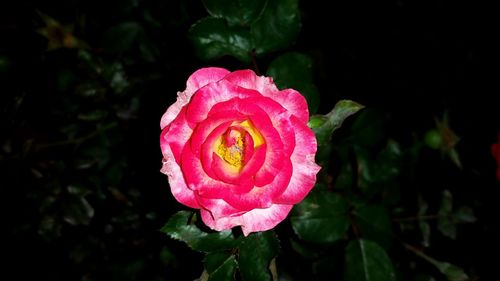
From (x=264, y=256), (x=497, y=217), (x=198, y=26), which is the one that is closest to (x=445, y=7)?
(x=497, y=217)

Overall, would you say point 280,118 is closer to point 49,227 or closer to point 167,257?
point 167,257

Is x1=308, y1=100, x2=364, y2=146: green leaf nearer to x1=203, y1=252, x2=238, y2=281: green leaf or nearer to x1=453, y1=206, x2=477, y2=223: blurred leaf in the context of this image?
x1=203, y1=252, x2=238, y2=281: green leaf

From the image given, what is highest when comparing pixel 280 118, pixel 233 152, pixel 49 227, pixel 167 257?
pixel 280 118

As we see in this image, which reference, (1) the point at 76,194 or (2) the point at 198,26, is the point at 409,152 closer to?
(2) the point at 198,26

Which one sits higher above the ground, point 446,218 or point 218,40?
point 218,40

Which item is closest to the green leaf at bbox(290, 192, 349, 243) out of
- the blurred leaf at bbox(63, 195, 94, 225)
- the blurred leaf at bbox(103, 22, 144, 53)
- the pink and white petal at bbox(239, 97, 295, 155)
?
the pink and white petal at bbox(239, 97, 295, 155)

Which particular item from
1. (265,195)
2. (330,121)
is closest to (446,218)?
(330,121)

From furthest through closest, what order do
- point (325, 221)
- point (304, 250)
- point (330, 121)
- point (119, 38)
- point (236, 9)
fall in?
1. point (119, 38)
2. point (304, 250)
3. point (325, 221)
4. point (236, 9)
5. point (330, 121)

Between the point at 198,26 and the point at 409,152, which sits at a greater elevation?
the point at 198,26
